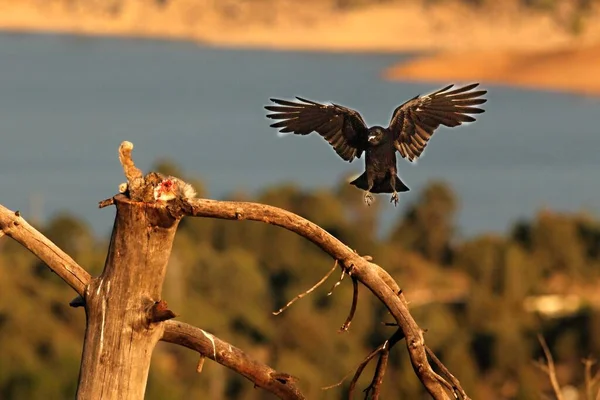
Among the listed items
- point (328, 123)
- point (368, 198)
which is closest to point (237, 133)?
point (328, 123)

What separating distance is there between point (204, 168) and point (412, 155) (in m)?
34.6

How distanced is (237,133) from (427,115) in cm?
4601

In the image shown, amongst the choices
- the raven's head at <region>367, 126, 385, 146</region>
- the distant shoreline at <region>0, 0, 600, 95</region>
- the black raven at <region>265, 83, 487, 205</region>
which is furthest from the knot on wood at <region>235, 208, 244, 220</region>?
the distant shoreline at <region>0, 0, 600, 95</region>

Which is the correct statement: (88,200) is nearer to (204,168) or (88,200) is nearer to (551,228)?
(204,168)

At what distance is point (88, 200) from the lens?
30.4 m

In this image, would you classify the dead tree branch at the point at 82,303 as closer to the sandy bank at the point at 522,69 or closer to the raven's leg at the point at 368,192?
the raven's leg at the point at 368,192

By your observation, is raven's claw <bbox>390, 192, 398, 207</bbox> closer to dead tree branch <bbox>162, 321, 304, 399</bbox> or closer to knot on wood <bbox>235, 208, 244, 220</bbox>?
dead tree branch <bbox>162, 321, 304, 399</bbox>

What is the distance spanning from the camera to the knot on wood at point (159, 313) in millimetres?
2723

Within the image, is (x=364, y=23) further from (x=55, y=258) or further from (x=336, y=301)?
(x=55, y=258)

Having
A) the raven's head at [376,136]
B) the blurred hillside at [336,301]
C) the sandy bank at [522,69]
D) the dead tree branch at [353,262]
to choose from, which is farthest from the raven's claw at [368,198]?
the sandy bank at [522,69]

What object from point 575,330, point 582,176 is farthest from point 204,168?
point 575,330

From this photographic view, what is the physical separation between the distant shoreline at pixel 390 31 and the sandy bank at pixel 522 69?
0.04 metres

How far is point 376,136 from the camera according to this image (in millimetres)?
3467

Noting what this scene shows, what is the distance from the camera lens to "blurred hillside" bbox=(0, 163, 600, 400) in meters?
10.5
